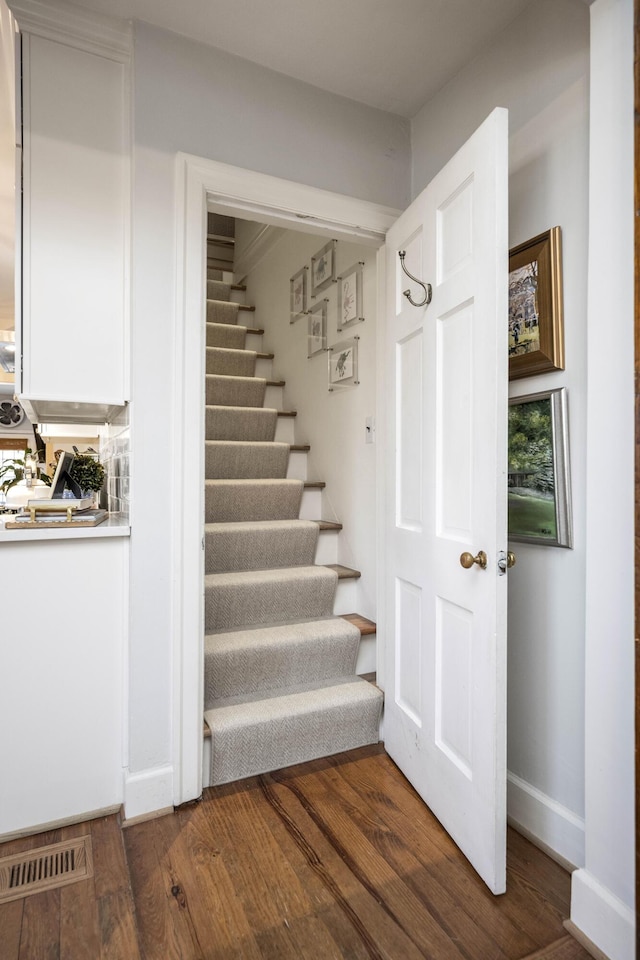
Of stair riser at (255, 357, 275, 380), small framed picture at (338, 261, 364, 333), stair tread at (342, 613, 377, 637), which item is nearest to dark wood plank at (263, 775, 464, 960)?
stair tread at (342, 613, 377, 637)

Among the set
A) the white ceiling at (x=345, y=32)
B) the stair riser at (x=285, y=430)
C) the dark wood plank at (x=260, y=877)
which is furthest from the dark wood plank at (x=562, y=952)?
the stair riser at (x=285, y=430)

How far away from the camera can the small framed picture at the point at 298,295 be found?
3.32 metres

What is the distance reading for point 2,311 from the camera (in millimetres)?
5484

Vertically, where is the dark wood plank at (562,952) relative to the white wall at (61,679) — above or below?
below

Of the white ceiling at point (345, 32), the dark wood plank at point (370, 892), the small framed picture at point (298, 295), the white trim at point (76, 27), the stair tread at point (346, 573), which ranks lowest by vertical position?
the dark wood plank at point (370, 892)

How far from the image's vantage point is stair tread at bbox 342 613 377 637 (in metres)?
2.42

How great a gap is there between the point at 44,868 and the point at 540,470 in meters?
1.86

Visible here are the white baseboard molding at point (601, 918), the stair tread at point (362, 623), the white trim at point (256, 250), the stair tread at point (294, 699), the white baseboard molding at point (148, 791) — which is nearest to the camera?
the white baseboard molding at point (601, 918)

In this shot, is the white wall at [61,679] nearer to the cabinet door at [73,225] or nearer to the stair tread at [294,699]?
the stair tread at [294,699]

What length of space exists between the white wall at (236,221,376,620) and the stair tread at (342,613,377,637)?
0.03 meters

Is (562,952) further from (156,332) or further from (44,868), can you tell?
(156,332)

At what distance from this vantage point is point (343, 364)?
286 cm

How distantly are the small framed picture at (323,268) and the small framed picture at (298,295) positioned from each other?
0.38ft

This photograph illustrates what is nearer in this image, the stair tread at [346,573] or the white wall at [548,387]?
the white wall at [548,387]
